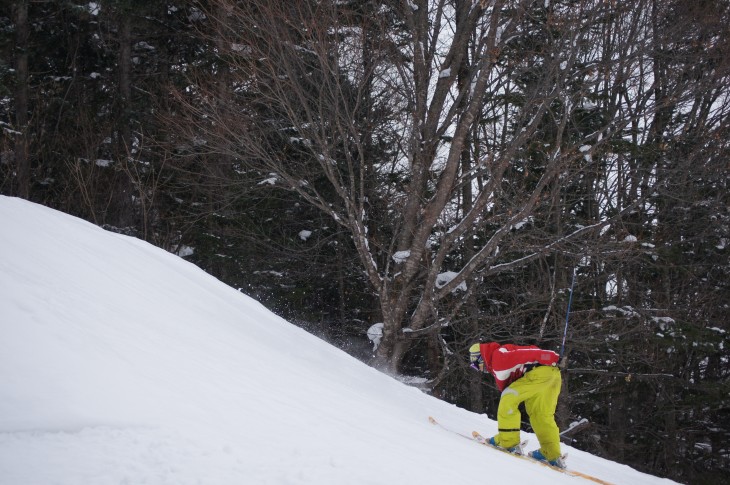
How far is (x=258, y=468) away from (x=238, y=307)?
395 cm

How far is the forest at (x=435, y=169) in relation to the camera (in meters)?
11.2

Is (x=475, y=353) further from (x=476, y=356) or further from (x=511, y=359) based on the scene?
(x=511, y=359)

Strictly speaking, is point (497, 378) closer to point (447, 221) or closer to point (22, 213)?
point (22, 213)

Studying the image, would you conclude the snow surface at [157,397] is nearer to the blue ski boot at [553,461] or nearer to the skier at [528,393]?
the blue ski boot at [553,461]

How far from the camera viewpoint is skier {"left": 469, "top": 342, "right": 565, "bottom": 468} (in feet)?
19.2

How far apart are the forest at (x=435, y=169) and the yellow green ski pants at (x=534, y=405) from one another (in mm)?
4880

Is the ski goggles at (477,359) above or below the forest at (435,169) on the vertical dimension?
below

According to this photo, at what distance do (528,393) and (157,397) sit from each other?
12.7 ft

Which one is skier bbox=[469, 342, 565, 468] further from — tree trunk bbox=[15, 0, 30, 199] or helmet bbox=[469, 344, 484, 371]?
tree trunk bbox=[15, 0, 30, 199]

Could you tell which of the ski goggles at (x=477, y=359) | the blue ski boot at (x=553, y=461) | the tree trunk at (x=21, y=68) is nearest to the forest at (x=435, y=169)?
the tree trunk at (x=21, y=68)

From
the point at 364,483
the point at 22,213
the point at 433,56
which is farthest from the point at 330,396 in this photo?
the point at 433,56

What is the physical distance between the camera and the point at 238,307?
6734 mm

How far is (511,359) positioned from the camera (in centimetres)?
597

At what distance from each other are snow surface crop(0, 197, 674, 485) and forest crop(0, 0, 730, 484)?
6.23m
